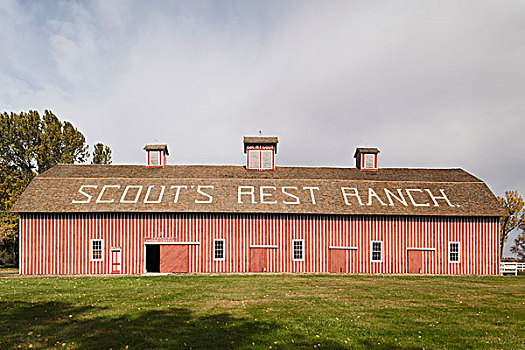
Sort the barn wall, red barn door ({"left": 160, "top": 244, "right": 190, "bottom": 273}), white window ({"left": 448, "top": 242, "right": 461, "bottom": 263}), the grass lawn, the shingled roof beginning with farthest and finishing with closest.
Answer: white window ({"left": 448, "top": 242, "right": 461, "bottom": 263}), the shingled roof, red barn door ({"left": 160, "top": 244, "right": 190, "bottom": 273}), the barn wall, the grass lawn

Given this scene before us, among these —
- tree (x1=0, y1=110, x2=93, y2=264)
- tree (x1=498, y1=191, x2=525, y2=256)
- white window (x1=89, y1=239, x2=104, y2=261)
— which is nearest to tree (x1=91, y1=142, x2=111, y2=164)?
tree (x1=0, y1=110, x2=93, y2=264)

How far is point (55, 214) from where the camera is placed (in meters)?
28.2

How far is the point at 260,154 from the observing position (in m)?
35.6

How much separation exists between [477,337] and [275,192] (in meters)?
21.1

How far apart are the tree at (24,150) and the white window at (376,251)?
3402 cm

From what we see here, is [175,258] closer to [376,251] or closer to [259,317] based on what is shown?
[376,251]

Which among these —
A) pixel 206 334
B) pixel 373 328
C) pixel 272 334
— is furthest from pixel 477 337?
pixel 206 334

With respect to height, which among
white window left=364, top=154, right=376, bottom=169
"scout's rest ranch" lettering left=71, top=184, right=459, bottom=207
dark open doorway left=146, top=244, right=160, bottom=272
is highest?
white window left=364, top=154, right=376, bottom=169

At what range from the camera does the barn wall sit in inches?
1111

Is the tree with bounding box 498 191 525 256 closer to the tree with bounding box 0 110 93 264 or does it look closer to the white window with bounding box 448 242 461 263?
the white window with bounding box 448 242 461 263

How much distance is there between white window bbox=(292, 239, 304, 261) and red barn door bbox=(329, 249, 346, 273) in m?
2.15

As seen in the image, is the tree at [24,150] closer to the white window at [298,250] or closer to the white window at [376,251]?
the white window at [298,250]

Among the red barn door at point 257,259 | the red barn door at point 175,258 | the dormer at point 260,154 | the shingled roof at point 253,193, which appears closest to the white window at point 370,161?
the shingled roof at point 253,193

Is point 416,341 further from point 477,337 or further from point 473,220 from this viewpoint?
point 473,220
